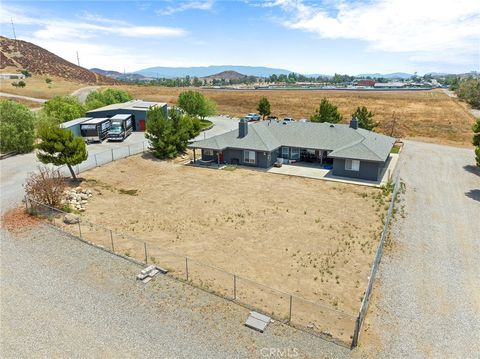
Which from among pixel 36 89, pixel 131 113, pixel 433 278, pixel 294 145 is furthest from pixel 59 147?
pixel 36 89

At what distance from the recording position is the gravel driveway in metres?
13.5

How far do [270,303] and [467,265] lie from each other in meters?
13.0

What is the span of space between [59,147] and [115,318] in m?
19.6

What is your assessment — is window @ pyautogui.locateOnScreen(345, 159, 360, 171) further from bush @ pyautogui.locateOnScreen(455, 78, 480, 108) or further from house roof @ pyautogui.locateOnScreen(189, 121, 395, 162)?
bush @ pyautogui.locateOnScreen(455, 78, 480, 108)

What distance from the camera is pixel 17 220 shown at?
2445 cm

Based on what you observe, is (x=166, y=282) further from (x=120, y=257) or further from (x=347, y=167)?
(x=347, y=167)

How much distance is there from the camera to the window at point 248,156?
133 feet

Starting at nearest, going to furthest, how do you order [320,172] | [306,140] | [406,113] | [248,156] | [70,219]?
[70,219], [320,172], [248,156], [306,140], [406,113]

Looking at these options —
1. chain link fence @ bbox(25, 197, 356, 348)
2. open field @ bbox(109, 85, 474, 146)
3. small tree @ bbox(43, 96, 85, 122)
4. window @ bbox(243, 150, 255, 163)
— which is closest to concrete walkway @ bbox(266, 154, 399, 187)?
window @ bbox(243, 150, 255, 163)

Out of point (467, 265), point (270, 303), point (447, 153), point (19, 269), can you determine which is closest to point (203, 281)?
point (270, 303)

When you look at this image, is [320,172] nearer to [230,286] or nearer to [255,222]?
[255,222]

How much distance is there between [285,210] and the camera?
27984 millimetres

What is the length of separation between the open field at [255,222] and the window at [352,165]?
347cm

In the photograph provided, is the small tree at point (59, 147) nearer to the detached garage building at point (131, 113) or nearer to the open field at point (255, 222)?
the open field at point (255, 222)
